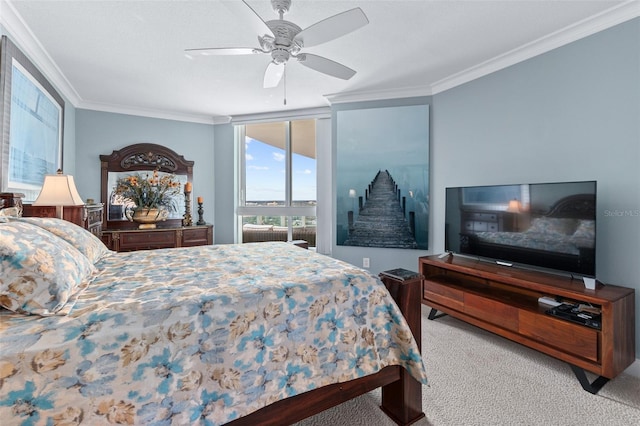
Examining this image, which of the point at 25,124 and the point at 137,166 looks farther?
the point at 137,166

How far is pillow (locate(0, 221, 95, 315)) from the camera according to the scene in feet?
3.31

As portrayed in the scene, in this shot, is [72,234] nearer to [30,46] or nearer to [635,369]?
[30,46]

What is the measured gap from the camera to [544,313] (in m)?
2.08

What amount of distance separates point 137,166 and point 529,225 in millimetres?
4707

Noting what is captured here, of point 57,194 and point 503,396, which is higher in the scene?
point 57,194

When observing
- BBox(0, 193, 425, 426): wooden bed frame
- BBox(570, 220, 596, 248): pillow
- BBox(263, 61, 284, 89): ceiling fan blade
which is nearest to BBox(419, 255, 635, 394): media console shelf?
BBox(570, 220, 596, 248): pillow

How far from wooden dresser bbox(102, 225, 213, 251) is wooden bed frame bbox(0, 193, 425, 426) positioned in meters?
1.99

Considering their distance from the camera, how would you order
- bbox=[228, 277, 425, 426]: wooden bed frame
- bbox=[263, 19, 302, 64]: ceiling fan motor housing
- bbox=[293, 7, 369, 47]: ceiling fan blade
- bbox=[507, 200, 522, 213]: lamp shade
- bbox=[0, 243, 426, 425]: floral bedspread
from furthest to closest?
bbox=[507, 200, 522, 213]: lamp shade, bbox=[263, 19, 302, 64]: ceiling fan motor housing, bbox=[293, 7, 369, 47]: ceiling fan blade, bbox=[228, 277, 425, 426]: wooden bed frame, bbox=[0, 243, 426, 425]: floral bedspread

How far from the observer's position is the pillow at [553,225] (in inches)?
84.7

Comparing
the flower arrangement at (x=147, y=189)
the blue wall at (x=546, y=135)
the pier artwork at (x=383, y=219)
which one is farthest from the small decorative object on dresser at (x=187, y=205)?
the pier artwork at (x=383, y=219)

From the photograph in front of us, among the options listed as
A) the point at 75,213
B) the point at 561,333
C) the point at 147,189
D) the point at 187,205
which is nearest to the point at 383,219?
the point at 561,333

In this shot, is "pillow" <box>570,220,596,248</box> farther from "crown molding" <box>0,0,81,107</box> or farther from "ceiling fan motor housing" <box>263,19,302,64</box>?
"crown molding" <box>0,0,81,107</box>

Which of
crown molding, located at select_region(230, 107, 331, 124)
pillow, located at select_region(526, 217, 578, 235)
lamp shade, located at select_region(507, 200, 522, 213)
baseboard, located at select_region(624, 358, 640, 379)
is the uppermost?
crown molding, located at select_region(230, 107, 331, 124)

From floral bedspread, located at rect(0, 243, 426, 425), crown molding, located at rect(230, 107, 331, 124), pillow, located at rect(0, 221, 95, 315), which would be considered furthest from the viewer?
crown molding, located at rect(230, 107, 331, 124)
